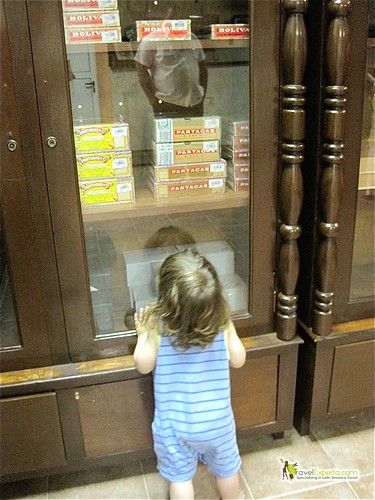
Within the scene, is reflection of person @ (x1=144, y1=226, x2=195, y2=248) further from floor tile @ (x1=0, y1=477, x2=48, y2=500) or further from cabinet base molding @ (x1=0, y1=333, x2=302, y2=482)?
floor tile @ (x1=0, y1=477, x2=48, y2=500)

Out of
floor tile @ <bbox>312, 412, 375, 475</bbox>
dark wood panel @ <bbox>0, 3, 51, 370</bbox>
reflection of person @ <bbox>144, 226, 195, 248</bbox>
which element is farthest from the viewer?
floor tile @ <bbox>312, 412, 375, 475</bbox>

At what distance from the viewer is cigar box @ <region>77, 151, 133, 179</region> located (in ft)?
4.02

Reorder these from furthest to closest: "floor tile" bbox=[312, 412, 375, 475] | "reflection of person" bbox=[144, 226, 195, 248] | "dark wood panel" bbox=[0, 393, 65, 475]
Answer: "floor tile" bbox=[312, 412, 375, 475] < "reflection of person" bbox=[144, 226, 195, 248] < "dark wood panel" bbox=[0, 393, 65, 475]

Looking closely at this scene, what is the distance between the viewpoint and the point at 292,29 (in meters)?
1.15

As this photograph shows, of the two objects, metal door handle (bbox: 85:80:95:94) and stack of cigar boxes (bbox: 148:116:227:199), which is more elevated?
metal door handle (bbox: 85:80:95:94)

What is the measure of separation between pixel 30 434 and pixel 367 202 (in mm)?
1081

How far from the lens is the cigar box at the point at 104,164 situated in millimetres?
1225

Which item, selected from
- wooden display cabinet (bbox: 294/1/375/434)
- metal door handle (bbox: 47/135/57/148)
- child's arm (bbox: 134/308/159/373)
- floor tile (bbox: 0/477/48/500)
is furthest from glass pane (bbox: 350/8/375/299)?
floor tile (bbox: 0/477/48/500)

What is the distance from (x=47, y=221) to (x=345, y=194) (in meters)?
0.74

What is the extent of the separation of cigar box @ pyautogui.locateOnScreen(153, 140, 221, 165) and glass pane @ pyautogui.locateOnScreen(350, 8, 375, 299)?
389 mm

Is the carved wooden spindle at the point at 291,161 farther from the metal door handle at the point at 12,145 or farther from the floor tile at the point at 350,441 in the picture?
the metal door handle at the point at 12,145

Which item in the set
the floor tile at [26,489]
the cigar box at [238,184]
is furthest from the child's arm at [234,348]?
the floor tile at [26,489]

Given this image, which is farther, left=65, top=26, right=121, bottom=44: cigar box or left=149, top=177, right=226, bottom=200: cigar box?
left=149, top=177, right=226, bottom=200: cigar box

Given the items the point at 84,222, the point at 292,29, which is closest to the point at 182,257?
the point at 84,222
